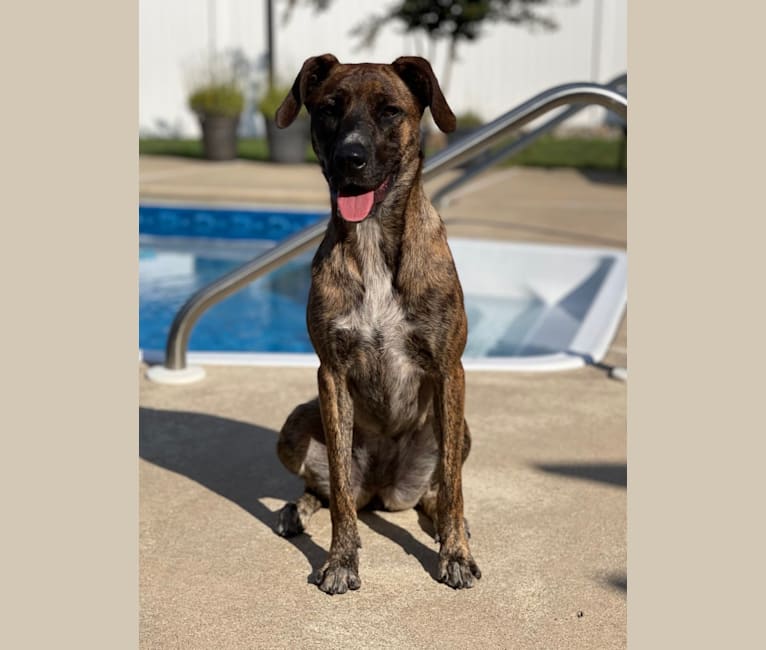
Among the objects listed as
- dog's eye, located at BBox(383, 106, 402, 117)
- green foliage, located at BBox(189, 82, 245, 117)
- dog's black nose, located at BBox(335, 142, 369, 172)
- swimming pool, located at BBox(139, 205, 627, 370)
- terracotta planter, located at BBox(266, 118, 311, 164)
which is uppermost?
green foliage, located at BBox(189, 82, 245, 117)

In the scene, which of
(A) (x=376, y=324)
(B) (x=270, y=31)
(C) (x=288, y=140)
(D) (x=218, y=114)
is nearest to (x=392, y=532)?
(A) (x=376, y=324)

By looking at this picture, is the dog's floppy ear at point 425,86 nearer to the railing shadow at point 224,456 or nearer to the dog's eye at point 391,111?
the dog's eye at point 391,111

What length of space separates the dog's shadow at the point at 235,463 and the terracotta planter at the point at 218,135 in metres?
10.5

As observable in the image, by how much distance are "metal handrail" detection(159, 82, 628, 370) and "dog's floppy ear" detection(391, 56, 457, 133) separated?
4.47ft

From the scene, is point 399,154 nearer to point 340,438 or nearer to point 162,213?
point 340,438

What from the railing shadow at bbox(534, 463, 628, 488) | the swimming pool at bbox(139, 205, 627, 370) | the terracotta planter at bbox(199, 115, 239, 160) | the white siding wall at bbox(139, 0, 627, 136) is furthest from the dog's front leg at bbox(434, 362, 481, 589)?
the white siding wall at bbox(139, 0, 627, 136)

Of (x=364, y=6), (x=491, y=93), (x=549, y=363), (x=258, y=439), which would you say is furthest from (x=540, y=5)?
(x=258, y=439)

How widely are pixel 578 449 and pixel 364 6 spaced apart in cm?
1755

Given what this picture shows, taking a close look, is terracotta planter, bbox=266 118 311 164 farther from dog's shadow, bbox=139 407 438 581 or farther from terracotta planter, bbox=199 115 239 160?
dog's shadow, bbox=139 407 438 581

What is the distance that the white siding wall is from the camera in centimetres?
1886

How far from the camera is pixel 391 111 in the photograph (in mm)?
2656

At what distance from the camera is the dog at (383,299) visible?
8.76 feet

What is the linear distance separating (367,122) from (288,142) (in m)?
11.7

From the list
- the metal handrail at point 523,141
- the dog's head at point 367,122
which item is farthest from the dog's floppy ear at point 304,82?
the metal handrail at point 523,141
